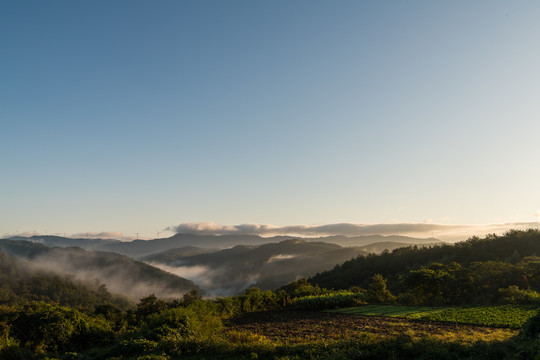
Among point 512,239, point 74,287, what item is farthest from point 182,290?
point 512,239

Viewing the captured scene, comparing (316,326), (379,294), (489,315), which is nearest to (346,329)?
(316,326)

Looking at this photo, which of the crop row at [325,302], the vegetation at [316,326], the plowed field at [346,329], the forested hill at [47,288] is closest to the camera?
the vegetation at [316,326]

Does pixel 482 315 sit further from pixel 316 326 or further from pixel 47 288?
pixel 47 288

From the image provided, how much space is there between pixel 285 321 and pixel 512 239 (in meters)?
72.2

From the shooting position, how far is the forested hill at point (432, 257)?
67938 mm

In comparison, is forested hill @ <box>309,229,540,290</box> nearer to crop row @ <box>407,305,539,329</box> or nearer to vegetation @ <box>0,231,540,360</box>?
vegetation @ <box>0,231,540,360</box>

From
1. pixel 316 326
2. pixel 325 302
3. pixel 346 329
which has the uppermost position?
pixel 346 329

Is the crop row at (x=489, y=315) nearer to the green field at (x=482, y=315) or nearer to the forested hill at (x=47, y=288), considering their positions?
the green field at (x=482, y=315)

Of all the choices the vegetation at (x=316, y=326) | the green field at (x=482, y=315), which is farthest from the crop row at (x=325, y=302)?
the green field at (x=482, y=315)

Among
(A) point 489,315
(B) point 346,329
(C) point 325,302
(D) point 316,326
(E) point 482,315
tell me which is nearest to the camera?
(B) point 346,329

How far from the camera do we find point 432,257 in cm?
8700

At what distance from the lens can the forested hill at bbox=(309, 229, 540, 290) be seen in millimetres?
67938

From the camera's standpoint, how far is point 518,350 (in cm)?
1026

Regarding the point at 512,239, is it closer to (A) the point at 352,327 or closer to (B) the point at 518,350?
(A) the point at 352,327
